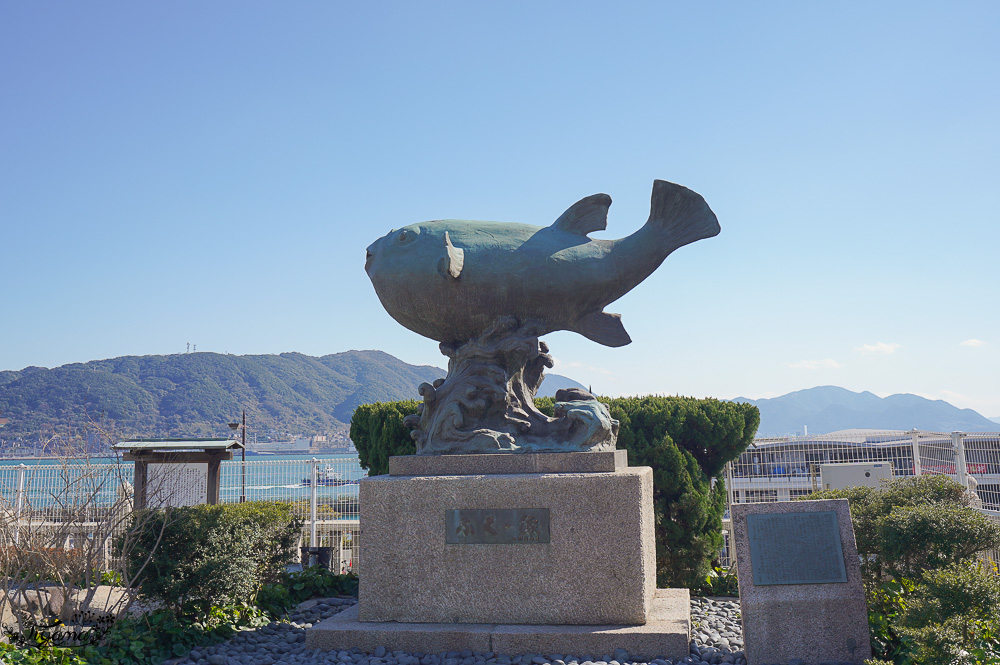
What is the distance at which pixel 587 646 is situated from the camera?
4441mm

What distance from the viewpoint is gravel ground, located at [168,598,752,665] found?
4375 mm

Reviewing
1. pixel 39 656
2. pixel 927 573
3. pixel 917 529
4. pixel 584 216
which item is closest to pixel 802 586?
pixel 927 573

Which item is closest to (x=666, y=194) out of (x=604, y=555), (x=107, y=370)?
(x=604, y=555)

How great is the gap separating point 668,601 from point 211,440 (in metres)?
7.04

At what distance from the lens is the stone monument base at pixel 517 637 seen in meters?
4.42

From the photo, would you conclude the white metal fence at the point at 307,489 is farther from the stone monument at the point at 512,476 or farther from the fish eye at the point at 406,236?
the fish eye at the point at 406,236

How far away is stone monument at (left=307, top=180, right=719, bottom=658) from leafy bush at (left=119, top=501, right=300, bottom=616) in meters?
1.00

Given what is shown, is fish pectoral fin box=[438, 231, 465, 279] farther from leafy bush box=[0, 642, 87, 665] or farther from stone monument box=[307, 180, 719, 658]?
leafy bush box=[0, 642, 87, 665]

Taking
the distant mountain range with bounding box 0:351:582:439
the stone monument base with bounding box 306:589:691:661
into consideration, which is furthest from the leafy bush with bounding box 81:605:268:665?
the distant mountain range with bounding box 0:351:582:439

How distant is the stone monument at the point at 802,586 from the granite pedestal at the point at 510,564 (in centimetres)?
54

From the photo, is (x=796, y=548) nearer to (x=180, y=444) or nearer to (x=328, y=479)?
(x=328, y=479)

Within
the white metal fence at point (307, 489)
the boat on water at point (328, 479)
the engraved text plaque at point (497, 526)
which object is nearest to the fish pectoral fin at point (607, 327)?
the engraved text plaque at point (497, 526)

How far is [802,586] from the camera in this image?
430cm

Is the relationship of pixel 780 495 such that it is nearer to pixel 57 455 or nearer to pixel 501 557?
pixel 501 557
